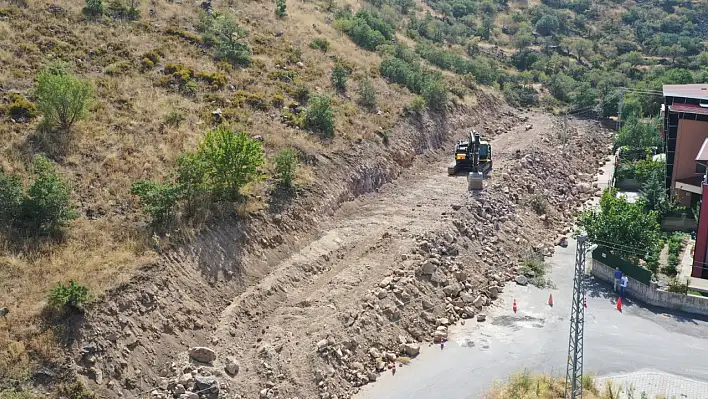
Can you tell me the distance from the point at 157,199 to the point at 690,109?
95.3 feet

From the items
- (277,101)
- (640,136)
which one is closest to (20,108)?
(277,101)

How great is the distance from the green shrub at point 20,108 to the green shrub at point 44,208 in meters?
7.65

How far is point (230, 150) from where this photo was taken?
2706 centimetres

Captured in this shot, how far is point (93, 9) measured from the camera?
42.1 metres

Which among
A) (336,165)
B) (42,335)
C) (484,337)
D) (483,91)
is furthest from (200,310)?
(483,91)

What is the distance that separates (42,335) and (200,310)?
5693 mm

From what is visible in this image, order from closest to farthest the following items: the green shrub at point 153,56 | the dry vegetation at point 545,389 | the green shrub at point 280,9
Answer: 1. the dry vegetation at point 545,389
2. the green shrub at point 153,56
3. the green shrub at point 280,9

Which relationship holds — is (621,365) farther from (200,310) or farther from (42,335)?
(42,335)

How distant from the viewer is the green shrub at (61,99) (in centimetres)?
2891

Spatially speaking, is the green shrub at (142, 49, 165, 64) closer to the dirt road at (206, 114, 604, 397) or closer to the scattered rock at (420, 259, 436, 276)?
the dirt road at (206, 114, 604, 397)

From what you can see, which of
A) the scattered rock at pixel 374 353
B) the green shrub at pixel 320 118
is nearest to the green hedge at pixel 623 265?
the scattered rock at pixel 374 353

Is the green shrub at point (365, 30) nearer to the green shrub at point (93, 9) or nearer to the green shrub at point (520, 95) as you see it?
the green shrub at point (520, 95)

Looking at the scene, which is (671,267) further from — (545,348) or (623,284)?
(545,348)

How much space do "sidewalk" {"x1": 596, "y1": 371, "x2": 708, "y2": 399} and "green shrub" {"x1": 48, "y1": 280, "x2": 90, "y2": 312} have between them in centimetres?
1760
